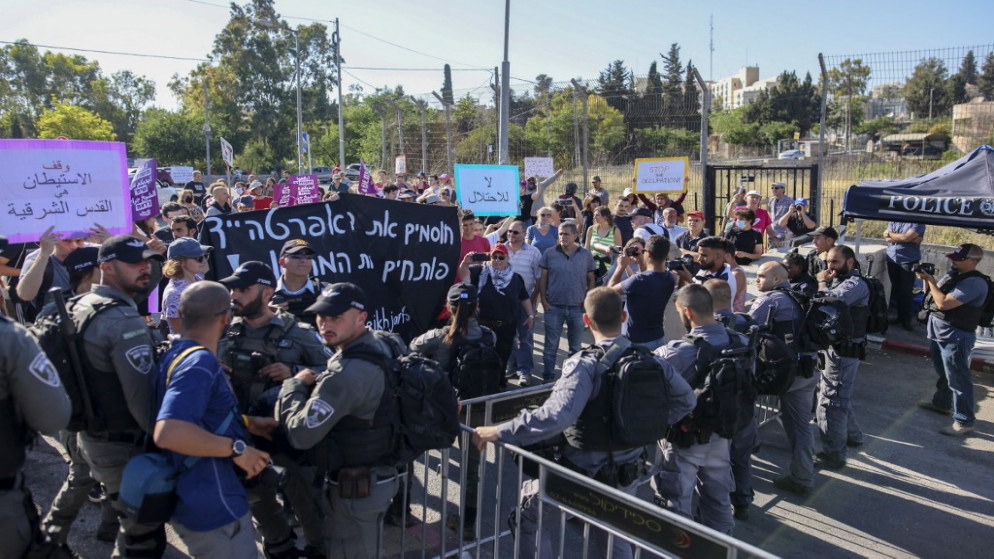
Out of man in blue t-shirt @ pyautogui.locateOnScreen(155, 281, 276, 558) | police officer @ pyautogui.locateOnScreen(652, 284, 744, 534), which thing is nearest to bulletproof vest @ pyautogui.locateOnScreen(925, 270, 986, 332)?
police officer @ pyautogui.locateOnScreen(652, 284, 744, 534)

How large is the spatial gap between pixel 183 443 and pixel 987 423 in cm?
722

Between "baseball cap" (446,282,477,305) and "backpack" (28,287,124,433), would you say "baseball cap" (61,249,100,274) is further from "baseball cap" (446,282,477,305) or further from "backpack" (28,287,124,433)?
"baseball cap" (446,282,477,305)

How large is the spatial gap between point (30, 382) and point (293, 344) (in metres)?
1.26

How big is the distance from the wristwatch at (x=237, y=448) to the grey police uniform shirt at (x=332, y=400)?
199 millimetres

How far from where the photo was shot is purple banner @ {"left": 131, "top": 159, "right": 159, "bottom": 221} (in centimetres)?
771

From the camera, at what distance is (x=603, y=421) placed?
135 inches

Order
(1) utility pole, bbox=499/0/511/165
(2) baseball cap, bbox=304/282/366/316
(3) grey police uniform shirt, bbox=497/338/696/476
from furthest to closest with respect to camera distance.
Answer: (1) utility pole, bbox=499/0/511/165
(3) grey police uniform shirt, bbox=497/338/696/476
(2) baseball cap, bbox=304/282/366/316

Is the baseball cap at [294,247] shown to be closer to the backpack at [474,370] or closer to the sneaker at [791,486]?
the backpack at [474,370]

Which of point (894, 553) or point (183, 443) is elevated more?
point (183, 443)

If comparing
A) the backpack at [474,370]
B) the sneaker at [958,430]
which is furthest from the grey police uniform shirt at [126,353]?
the sneaker at [958,430]

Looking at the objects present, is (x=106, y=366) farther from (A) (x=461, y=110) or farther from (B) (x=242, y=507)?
(A) (x=461, y=110)

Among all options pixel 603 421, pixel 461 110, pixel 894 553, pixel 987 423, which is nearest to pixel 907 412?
pixel 987 423

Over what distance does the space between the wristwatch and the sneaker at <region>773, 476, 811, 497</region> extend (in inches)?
165

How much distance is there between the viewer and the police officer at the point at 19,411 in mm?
2664
